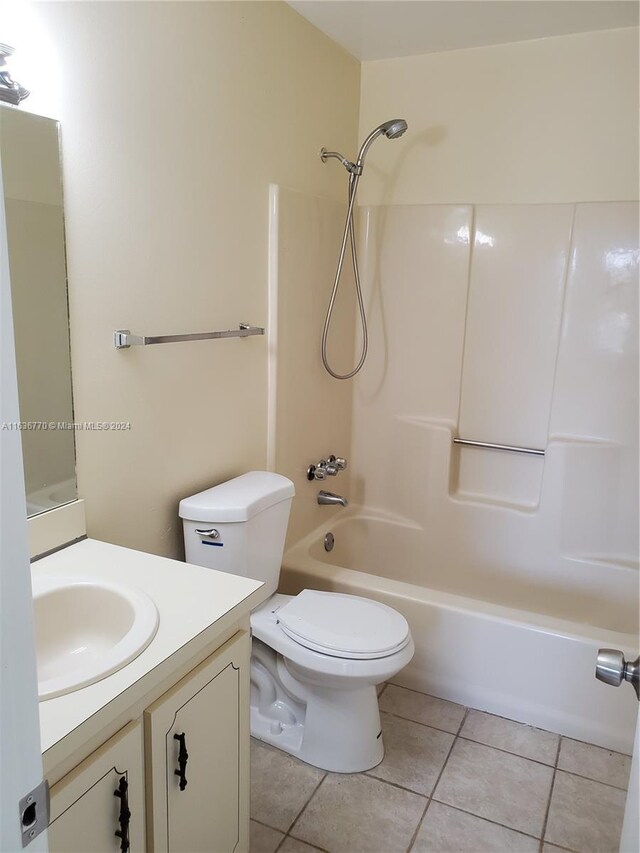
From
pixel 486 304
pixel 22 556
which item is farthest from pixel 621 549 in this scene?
pixel 22 556

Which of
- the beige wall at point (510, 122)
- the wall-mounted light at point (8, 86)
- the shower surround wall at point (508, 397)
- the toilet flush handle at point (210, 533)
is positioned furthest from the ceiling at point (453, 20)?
the toilet flush handle at point (210, 533)

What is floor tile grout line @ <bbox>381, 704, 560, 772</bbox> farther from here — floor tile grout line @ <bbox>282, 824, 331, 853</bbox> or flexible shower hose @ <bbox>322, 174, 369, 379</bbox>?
flexible shower hose @ <bbox>322, 174, 369, 379</bbox>

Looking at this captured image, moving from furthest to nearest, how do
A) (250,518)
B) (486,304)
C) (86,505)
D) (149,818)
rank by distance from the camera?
→ (486,304) → (250,518) → (86,505) → (149,818)

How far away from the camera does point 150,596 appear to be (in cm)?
136

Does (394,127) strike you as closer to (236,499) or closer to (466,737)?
(236,499)

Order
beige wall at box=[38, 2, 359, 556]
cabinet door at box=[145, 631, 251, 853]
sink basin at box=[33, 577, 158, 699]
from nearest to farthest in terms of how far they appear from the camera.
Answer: cabinet door at box=[145, 631, 251, 853], sink basin at box=[33, 577, 158, 699], beige wall at box=[38, 2, 359, 556]

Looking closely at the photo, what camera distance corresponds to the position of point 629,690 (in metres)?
2.00

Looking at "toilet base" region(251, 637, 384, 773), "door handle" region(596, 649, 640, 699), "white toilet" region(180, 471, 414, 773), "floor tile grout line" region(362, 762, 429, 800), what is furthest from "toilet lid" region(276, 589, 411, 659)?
"door handle" region(596, 649, 640, 699)

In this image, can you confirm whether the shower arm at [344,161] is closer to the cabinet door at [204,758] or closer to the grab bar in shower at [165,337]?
the grab bar in shower at [165,337]

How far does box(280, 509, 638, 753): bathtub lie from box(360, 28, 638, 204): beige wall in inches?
59.0

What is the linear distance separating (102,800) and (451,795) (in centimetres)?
120

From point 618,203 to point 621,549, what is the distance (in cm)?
133

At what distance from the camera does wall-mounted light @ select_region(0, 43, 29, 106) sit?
3.94ft

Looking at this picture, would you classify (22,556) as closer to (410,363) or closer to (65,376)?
(65,376)
